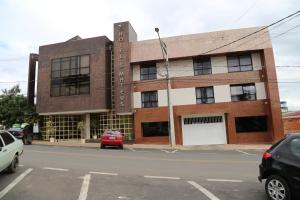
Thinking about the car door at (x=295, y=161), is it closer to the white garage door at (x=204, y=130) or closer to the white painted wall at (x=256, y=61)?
the white garage door at (x=204, y=130)

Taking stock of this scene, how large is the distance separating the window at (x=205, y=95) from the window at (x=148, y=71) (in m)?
4.60

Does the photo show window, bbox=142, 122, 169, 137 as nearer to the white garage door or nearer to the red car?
the white garage door

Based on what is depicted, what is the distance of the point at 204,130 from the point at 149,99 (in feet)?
19.3

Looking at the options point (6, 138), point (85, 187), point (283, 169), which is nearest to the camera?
point (283, 169)

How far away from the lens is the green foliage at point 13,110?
34750 millimetres

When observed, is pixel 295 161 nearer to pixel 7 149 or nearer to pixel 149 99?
pixel 7 149

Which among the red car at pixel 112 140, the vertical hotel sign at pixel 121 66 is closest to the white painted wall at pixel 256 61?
the vertical hotel sign at pixel 121 66

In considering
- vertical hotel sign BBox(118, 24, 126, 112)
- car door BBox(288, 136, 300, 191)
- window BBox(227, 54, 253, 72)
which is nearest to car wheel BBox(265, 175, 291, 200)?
car door BBox(288, 136, 300, 191)

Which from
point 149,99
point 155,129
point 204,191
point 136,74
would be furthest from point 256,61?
point 204,191

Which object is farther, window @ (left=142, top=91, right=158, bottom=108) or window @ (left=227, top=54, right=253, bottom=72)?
window @ (left=142, top=91, right=158, bottom=108)

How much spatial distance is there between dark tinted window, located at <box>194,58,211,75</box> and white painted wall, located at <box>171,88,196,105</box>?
1852mm

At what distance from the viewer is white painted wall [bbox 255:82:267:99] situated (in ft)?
93.7

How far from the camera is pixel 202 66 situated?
3017cm

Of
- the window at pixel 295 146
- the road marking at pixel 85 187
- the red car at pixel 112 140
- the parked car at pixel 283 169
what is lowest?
the road marking at pixel 85 187
